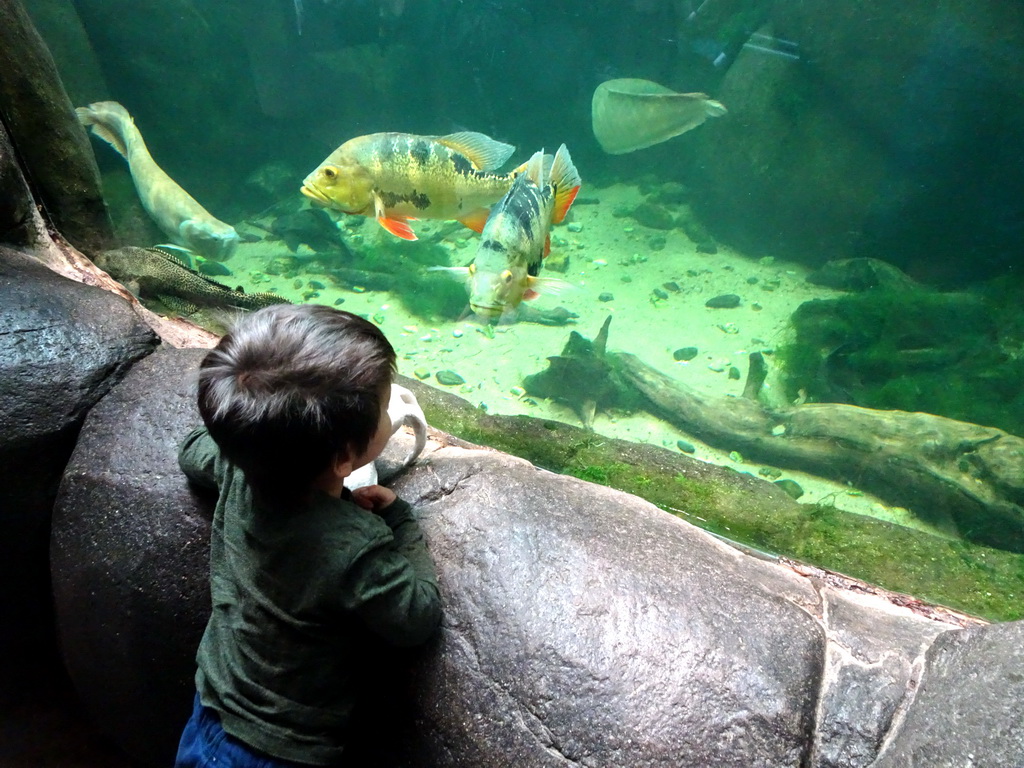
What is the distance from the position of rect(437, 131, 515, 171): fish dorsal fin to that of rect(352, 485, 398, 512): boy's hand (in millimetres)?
2130

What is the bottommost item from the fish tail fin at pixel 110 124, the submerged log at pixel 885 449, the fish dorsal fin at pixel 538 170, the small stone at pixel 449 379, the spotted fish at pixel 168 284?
the submerged log at pixel 885 449

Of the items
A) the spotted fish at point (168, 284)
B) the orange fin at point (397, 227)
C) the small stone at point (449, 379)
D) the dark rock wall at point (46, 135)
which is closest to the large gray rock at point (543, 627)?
the spotted fish at point (168, 284)

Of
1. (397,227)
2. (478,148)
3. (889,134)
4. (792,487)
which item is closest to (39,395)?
(397,227)

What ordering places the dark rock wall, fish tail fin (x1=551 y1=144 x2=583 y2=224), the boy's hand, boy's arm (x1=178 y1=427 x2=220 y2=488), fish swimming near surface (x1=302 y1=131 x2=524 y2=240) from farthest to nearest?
fish swimming near surface (x1=302 y1=131 x2=524 y2=240) < the dark rock wall < fish tail fin (x1=551 y1=144 x2=583 y2=224) < boy's arm (x1=178 y1=427 x2=220 y2=488) < the boy's hand

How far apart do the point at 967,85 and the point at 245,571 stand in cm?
1164

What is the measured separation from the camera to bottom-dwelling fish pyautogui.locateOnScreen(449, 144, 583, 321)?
2.56 metres

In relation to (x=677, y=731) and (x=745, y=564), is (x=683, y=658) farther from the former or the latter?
(x=745, y=564)

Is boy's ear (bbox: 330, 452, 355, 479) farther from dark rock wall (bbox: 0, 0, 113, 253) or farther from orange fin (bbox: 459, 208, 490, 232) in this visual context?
dark rock wall (bbox: 0, 0, 113, 253)

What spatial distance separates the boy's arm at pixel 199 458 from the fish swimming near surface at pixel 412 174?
5.86 ft

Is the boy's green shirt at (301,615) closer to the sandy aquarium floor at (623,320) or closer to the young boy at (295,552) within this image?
the young boy at (295,552)

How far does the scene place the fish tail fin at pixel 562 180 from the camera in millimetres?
2715

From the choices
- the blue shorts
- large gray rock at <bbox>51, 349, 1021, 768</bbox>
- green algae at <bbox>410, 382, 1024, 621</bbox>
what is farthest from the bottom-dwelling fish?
the blue shorts

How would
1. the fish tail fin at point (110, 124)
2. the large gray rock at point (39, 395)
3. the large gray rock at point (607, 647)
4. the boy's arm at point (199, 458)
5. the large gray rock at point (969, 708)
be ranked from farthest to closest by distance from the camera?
the fish tail fin at point (110, 124) < the large gray rock at point (39, 395) < the boy's arm at point (199, 458) < the large gray rock at point (607, 647) < the large gray rock at point (969, 708)

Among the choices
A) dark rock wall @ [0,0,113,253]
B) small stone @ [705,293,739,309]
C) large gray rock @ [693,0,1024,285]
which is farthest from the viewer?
large gray rock @ [693,0,1024,285]
